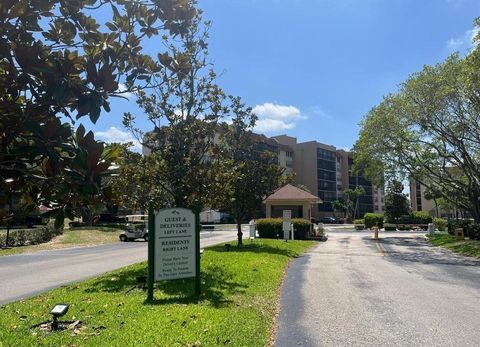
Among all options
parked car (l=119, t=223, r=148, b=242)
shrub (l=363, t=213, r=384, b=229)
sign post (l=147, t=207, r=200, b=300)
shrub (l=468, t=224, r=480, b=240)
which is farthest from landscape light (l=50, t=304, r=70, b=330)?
shrub (l=363, t=213, r=384, b=229)

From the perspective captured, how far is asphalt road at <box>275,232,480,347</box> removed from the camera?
7085mm

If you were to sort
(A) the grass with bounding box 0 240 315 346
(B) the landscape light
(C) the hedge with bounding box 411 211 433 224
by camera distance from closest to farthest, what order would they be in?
(A) the grass with bounding box 0 240 315 346 < (B) the landscape light < (C) the hedge with bounding box 411 211 433 224

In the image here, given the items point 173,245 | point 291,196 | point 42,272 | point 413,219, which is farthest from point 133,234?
point 413,219

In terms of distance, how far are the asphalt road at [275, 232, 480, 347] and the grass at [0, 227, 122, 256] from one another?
17.9 meters

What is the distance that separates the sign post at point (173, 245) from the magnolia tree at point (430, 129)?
643 inches

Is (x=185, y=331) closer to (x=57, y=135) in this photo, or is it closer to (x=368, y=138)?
(x=57, y=135)

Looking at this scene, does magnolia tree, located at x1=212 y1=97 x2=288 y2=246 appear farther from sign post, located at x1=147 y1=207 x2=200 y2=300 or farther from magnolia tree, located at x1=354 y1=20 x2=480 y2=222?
sign post, located at x1=147 y1=207 x2=200 y2=300

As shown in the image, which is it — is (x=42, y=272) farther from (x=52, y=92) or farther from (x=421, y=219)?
(x=421, y=219)

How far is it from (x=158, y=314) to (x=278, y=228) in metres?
26.4

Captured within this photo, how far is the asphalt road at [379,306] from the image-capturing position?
23.2 ft

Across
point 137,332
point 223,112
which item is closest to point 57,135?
point 137,332

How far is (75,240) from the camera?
33.3 meters

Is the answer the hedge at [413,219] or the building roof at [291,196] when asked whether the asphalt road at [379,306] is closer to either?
the building roof at [291,196]

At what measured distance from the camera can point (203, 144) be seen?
Answer: 55.8 ft
